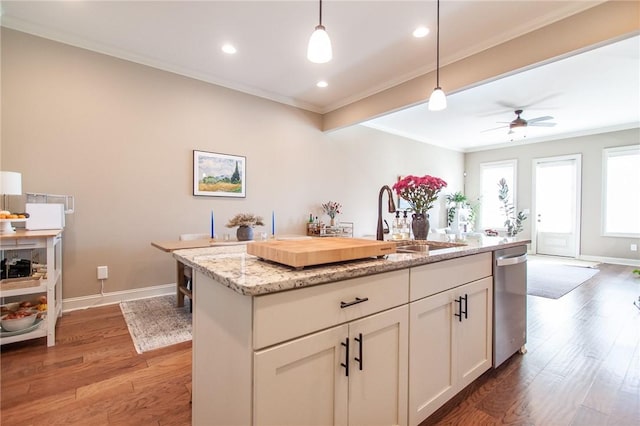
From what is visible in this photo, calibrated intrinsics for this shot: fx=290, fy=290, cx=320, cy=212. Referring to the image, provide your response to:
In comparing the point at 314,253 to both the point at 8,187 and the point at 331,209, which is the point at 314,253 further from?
the point at 331,209

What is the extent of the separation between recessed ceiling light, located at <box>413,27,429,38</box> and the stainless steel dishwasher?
2.18 meters

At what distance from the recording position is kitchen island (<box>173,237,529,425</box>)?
0.88 meters

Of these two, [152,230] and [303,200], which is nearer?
[152,230]

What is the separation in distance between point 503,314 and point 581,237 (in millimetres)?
6355

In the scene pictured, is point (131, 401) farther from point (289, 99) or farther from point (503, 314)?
point (289, 99)

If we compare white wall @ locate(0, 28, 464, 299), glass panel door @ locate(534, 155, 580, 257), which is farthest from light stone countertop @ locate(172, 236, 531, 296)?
glass panel door @ locate(534, 155, 580, 257)

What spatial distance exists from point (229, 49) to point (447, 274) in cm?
315

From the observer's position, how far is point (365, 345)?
1.12 m

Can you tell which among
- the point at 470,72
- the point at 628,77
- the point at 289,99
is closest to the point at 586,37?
the point at 470,72

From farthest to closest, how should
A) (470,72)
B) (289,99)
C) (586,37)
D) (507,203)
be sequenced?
(507,203) → (289,99) → (470,72) → (586,37)

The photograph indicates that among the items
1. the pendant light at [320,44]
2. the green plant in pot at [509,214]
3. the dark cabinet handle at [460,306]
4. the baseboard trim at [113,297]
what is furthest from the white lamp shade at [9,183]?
the green plant in pot at [509,214]

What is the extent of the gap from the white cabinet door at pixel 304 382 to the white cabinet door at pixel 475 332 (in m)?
0.85

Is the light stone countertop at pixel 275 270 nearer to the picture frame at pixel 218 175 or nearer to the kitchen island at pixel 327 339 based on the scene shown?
the kitchen island at pixel 327 339

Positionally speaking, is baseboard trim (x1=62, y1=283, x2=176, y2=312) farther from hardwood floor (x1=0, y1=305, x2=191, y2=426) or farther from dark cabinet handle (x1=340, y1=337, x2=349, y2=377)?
dark cabinet handle (x1=340, y1=337, x2=349, y2=377)
